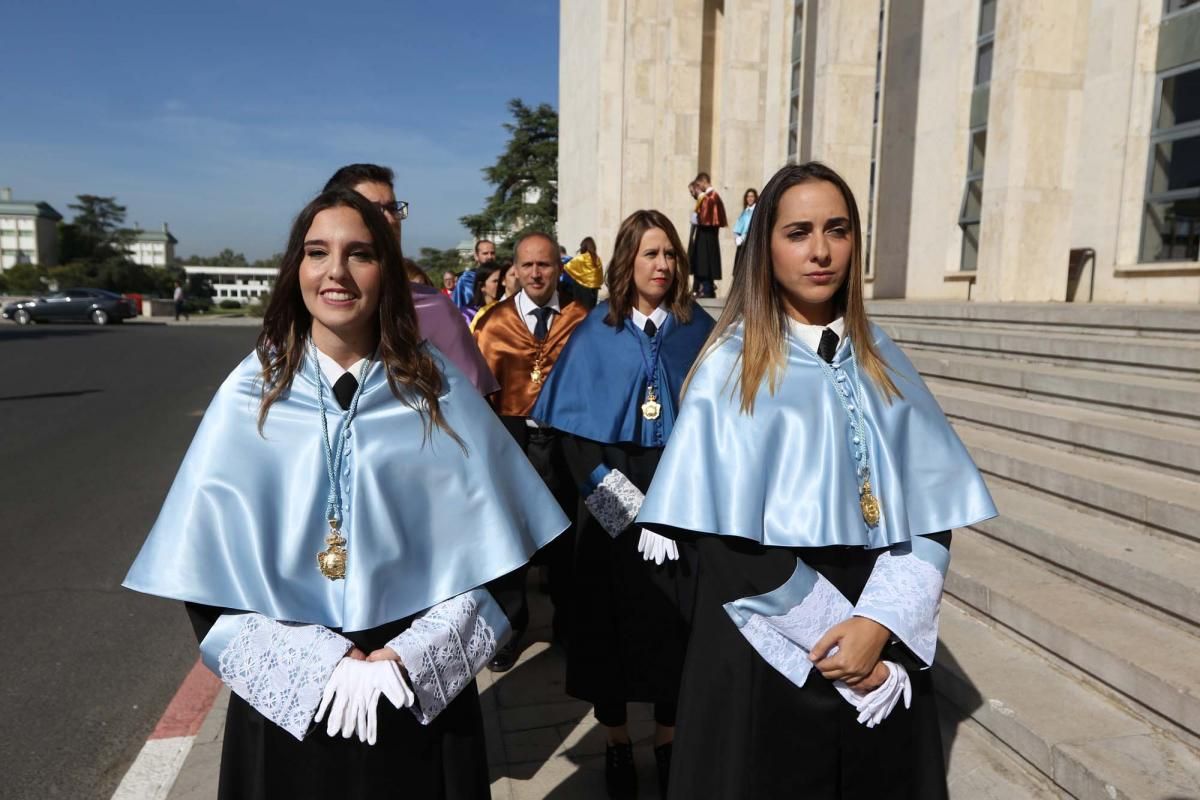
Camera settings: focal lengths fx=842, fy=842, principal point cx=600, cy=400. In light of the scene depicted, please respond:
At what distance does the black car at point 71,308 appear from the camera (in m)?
36.7

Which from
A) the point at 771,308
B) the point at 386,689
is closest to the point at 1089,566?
the point at 771,308

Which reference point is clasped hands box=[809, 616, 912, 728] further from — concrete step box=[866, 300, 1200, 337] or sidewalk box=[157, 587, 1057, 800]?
concrete step box=[866, 300, 1200, 337]

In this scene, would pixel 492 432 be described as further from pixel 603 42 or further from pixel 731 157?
pixel 603 42

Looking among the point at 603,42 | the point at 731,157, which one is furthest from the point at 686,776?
the point at 603,42

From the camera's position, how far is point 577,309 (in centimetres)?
495

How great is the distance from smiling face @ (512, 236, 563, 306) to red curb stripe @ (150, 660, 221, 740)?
2564 mm

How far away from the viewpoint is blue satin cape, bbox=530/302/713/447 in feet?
11.3

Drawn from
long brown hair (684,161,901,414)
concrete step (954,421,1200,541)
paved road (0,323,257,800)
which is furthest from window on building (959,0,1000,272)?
long brown hair (684,161,901,414)

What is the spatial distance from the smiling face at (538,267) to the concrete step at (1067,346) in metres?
3.11

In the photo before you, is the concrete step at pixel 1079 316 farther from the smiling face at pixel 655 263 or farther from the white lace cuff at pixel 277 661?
the white lace cuff at pixel 277 661

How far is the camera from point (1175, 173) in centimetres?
948

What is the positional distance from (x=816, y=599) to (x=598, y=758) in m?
1.81

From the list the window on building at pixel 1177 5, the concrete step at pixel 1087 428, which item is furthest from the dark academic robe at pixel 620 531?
the window on building at pixel 1177 5

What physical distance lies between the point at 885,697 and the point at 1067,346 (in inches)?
213
